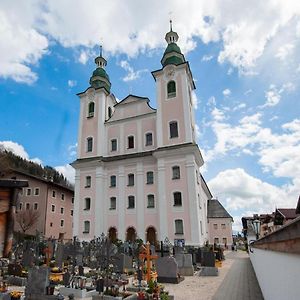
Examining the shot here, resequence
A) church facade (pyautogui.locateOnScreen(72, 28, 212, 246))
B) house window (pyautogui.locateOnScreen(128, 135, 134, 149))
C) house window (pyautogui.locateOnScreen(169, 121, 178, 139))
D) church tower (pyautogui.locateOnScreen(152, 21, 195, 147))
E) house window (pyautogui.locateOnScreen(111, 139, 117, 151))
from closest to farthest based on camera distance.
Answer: church facade (pyautogui.locateOnScreen(72, 28, 212, 246)) → church tower (pyautogui.locateOnScreen(152, 21, 195, 147)) → house window (pyautogui.locateOnScreen(169, 121, 178, 139)) → house window (pyautogui.locateOnScreen(128, 135, 134, 149)) → house window (pyautogui.locateOnScreen(111, 139, 117, 151))

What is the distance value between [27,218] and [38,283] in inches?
1340

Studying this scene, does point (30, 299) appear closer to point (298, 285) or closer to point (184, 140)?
point (298, 285)

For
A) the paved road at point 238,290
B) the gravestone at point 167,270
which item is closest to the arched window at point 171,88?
the paved road at point 238,290

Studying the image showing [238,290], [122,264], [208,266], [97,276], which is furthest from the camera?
[208,266]

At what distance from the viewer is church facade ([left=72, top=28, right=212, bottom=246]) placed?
87.5 feet

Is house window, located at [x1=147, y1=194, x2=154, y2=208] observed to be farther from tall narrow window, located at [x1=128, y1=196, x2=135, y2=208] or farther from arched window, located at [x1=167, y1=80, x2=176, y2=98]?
arched window, located at [x1=167, y1=80, x2=176, y2=98]

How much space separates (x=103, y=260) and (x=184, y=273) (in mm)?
4827

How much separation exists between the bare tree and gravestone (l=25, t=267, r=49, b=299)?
33.6m

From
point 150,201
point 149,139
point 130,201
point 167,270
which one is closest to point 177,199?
point 150,201

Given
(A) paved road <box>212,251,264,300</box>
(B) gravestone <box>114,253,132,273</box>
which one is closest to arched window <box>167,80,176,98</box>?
(B) gravestone <box>114,253,132,273</box>

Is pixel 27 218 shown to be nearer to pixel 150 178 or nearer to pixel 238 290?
pixel 150 178

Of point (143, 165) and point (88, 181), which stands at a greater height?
point (143, 165)

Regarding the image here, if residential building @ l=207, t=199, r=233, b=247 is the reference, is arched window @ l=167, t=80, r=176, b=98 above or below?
above

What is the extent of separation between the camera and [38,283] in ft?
24.9
